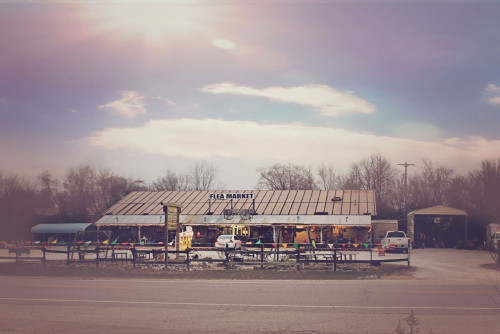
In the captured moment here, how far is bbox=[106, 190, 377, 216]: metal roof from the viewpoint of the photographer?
51469 millimetres

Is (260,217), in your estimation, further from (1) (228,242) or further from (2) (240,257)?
(2) (240,257)

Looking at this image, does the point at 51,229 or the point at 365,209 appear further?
the point at 51,229

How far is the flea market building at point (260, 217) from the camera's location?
49.7 metres

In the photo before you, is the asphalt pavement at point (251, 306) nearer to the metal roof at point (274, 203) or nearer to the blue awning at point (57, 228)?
the metal roof at point (274, 203)

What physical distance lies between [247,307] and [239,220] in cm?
3817

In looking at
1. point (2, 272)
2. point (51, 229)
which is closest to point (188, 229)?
point (51, 229)

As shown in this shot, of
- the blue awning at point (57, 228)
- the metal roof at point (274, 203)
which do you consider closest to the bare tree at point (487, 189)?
the metal roof at point (274, 203)

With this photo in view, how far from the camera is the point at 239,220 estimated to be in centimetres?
5119

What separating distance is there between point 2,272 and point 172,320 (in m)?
17.1

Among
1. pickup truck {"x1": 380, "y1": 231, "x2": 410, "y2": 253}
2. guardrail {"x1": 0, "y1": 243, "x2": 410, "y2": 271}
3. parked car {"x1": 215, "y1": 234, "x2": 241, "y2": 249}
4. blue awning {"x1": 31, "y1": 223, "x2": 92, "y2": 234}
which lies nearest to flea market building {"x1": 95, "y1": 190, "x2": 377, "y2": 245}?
blue awning {"x1": 31, "y1": 223, "x2": 92, "y2": 234}

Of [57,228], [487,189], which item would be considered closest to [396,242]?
[487,189]

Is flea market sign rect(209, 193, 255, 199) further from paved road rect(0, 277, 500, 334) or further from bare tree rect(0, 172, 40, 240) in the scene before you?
paved road rect(0, 277, 500, 334)

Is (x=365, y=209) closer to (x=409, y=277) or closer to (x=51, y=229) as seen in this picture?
(x=409, y=277)

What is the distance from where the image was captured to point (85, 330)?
10.4 metres
